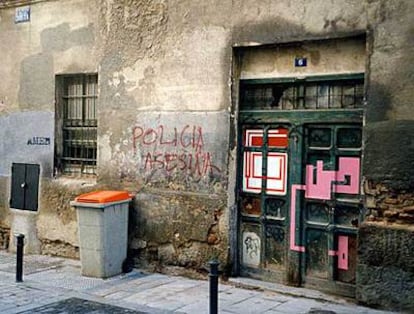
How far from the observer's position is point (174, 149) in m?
8.90

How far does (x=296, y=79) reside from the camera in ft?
25.9

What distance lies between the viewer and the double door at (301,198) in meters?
7.52

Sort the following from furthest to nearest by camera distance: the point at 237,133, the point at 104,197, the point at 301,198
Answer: the point at 104,197, the point at 237,133, the point at 301,198

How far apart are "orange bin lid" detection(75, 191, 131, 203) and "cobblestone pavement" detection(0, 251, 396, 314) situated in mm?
1146

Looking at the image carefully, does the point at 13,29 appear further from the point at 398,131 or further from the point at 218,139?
the point at 398,131

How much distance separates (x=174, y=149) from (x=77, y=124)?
2.43m

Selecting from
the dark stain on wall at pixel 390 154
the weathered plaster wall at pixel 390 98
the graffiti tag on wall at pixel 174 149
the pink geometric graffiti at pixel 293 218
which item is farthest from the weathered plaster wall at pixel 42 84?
the dark stain on wall at pixel 390 154

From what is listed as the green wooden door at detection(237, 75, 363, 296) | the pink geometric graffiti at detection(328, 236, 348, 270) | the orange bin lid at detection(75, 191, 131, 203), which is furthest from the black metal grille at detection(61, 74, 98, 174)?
the pink geometric graffiti at detection(328, 236, 348, 270)

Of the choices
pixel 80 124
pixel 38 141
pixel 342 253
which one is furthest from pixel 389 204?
pixel 38 141

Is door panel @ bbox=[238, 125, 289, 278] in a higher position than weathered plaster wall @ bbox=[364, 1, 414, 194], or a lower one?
lower

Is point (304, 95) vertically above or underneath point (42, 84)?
underneath

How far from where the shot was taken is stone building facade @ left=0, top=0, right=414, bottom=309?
698 centimetres

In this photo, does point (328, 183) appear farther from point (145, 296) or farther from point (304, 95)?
point (145, 296)

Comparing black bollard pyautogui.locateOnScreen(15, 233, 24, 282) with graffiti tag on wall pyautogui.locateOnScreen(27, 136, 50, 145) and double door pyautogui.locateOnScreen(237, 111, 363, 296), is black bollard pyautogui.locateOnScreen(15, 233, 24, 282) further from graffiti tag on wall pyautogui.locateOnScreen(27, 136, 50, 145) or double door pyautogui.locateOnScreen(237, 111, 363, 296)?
double door pyautogui.locateOnScreen(237, 111, 363, 296)
